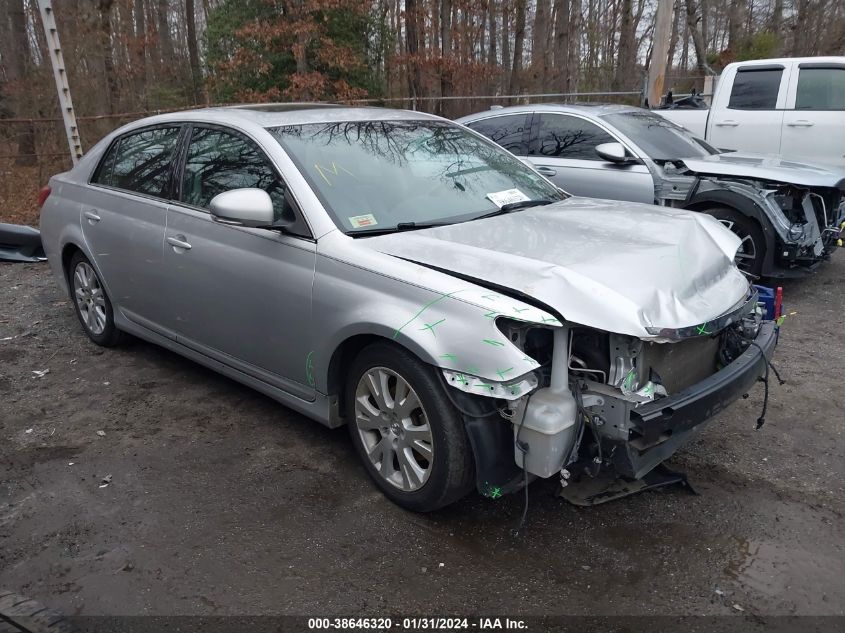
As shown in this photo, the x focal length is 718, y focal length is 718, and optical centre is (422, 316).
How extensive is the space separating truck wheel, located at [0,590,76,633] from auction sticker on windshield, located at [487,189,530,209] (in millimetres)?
2704

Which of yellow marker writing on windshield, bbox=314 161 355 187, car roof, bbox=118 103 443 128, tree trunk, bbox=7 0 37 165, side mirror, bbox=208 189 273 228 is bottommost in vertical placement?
side mirror, bbox=208 189 273 228

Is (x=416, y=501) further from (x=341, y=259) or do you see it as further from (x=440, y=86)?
(x=440, y=86)

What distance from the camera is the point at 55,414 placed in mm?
4359

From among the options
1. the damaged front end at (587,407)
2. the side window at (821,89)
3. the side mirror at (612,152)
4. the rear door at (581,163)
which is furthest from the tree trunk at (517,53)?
the damaged front end at (587,407)

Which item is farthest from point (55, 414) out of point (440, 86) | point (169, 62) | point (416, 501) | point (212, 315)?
point (169, 62)

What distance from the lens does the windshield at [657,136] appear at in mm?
6855

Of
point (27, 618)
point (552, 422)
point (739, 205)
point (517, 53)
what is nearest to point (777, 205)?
point (739, 205)

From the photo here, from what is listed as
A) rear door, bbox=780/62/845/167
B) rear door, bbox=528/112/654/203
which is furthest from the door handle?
rear door, bbox=780/62/845/167

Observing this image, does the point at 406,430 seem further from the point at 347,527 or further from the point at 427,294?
the point at 427,294

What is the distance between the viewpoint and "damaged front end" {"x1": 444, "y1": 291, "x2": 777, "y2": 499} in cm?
270

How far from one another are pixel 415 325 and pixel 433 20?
18.7 m

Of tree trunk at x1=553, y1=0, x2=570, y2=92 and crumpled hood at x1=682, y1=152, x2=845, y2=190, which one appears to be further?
tree trunk at x1=553, y1=0, x2=570, y2=92

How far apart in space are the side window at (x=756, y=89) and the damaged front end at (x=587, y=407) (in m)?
6.87

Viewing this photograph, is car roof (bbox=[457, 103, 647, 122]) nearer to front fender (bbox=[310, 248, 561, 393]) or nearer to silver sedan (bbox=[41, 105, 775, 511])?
silver sedan (bbox=[41, 105, 775, 511])
